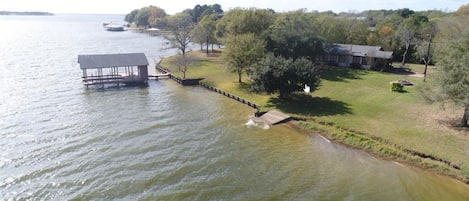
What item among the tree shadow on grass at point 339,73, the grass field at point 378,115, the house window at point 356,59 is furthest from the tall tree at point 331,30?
the grass field at point 378,115

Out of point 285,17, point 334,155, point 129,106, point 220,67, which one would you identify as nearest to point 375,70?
point 285,17

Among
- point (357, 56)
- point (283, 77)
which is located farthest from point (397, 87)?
point (357, 56)

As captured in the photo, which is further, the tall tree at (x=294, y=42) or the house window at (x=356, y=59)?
the house window at (x=356, y=59)

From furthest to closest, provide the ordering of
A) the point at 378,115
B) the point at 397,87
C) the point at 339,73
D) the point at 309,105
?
the point at 339,73 < the point at 397,87 < the point at 309,105 < the point at 378,115

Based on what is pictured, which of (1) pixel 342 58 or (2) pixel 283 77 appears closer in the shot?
(2) pixel 283 77

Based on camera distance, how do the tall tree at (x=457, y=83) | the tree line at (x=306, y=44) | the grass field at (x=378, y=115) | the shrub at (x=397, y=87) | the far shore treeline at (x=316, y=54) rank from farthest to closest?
the shrub at (x=397, y=87) < the tree line at (x=306, y=44) < the far shore treeline at (x=316, y=54) < the tall tree at (x=457, y=83) < the grass field at (x=378, y=115)

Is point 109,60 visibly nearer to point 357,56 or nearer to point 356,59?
point 357,56

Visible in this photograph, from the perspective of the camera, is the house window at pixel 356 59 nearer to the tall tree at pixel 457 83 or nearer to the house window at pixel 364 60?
the house window at pixel 364 60
